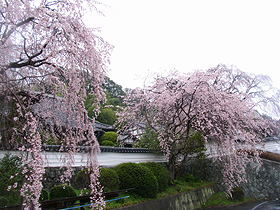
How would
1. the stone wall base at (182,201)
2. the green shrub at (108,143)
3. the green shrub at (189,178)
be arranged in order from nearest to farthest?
the stone wall base at (182,201)
the green shrub at (189,178)
the green shrub at (108,143)

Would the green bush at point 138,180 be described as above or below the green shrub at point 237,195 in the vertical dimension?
above

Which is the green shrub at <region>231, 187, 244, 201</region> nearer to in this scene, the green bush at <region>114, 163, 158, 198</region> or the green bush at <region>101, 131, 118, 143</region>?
the green bush at <region>114, 163, 158, 198</region>

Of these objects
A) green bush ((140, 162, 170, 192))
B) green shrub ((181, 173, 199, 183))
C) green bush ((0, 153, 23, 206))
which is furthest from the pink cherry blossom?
green shrub ((181, 173, 199, 183))

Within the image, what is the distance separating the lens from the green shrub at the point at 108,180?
578cm

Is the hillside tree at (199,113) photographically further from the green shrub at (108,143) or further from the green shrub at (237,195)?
the green shrub at (108,143)

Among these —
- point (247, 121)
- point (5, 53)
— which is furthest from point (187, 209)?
point (5, 53)

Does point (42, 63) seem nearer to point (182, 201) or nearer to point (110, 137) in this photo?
point (182, 201)

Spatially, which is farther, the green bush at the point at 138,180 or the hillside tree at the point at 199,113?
the hillside tree at the point at 199,113

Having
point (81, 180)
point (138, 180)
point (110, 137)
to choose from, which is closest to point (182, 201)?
point (138, 180)

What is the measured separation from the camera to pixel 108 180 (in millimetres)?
5898

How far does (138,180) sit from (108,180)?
1.21 metres

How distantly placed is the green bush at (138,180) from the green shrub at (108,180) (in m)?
0.48

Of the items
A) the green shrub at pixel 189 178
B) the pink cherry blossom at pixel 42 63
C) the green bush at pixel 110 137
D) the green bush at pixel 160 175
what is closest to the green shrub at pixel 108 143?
the green bush at pixel 110 137

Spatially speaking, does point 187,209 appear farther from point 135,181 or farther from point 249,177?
point 249,177
